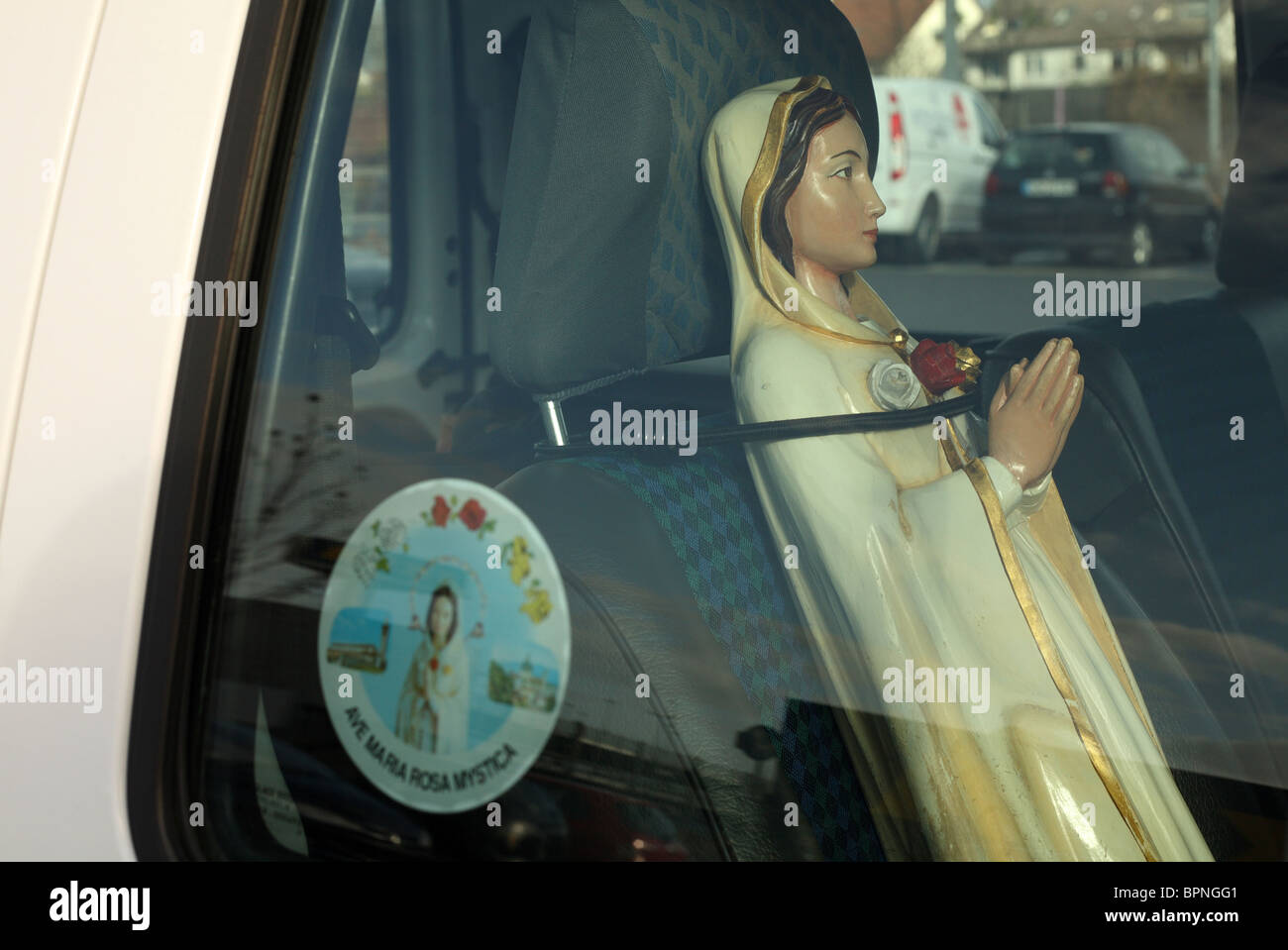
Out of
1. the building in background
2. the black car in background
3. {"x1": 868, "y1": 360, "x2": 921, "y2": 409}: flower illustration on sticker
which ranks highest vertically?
the building in background

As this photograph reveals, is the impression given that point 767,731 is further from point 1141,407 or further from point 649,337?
point 1141,407

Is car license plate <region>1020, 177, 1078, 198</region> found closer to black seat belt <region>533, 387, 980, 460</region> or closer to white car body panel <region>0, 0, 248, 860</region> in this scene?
black seat belt <region>533, 387, 980, 460</region>

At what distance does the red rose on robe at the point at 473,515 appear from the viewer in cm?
117

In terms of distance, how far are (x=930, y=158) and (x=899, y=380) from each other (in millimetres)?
225

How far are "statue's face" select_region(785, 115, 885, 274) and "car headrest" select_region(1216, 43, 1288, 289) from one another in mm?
371

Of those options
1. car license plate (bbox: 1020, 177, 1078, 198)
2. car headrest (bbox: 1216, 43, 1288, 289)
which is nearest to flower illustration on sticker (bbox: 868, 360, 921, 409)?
car license plate (bbox: 1020, 177, 1078, 198)

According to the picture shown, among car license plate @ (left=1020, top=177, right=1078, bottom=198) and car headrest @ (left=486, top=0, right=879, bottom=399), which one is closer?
car license plate @ (left=1020, top=177, right=1078, bottom=198)

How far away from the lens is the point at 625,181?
4.04 ft

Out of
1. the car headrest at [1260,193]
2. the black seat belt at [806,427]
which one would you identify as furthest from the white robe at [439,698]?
the car headrest at [1260,193]

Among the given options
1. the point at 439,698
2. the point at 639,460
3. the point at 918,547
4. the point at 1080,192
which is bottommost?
the point at 439,698

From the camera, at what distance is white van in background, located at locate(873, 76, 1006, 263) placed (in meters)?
1.11

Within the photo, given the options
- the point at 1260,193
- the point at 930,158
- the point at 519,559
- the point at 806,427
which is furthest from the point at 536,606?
the point at 1260,193

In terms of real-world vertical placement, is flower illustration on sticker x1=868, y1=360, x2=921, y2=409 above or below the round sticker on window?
above

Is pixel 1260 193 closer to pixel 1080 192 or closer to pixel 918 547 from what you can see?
Result: pixel 1080 192
